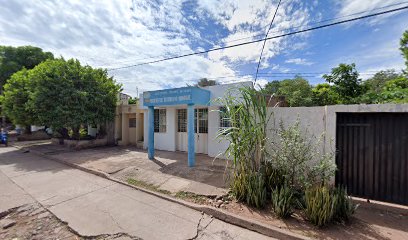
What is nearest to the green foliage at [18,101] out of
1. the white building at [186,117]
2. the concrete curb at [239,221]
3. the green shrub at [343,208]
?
the white building at [186,117]

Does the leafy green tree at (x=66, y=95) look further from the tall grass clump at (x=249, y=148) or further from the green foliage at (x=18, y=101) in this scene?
the tall grass clump at (x=249, y=148)

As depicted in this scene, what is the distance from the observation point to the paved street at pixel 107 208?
3.39 m

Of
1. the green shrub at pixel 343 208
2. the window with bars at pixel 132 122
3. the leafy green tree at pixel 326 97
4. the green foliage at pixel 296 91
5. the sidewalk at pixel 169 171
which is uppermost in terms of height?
the green foliage at pixel 296 91

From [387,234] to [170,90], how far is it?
6.77 metres

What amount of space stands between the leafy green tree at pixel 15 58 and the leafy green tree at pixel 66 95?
11940 millimetres

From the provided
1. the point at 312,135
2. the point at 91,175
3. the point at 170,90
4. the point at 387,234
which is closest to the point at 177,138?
the point at 170,90

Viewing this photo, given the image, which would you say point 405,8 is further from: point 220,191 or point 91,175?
point 91,175

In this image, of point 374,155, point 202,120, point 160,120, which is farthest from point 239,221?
point 160,120

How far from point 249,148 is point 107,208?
3.45 meters

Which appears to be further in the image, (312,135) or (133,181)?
(133,181)

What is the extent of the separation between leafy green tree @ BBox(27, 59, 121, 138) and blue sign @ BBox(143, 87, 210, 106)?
5.32 metres

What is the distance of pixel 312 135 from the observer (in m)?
4.70

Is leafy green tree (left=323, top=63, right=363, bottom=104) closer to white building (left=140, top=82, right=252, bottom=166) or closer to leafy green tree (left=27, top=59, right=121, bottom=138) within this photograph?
white building (left=140, top=82, right=252, bottom=166)

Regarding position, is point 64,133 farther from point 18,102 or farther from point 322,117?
point 322,117
